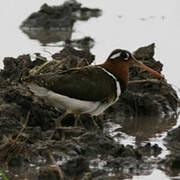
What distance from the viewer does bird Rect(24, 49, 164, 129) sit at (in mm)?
7988

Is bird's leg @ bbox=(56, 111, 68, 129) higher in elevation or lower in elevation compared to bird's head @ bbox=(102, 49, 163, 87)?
lower

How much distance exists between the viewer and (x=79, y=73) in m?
8.22

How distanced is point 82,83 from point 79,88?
3.4 inches

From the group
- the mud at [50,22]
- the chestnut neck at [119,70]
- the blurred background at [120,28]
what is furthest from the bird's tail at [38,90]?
the mud at [50,22]

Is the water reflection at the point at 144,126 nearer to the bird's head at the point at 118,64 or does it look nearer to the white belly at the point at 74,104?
the white belly at the point at 74,104

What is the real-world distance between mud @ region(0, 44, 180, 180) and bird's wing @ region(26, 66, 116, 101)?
0.48 m

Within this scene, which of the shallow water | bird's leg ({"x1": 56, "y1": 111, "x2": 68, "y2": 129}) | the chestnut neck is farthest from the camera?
the shallow water

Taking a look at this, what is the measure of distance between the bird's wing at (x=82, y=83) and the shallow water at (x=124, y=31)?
2.77 ft

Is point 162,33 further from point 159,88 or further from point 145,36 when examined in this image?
point 159,88

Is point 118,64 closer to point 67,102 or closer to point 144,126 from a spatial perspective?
point 67,102

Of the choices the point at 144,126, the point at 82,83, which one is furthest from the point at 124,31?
the point at 82,83

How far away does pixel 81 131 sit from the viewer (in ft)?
26.8

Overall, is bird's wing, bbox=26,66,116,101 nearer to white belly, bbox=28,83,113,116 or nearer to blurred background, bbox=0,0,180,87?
white belly, bbox=28,83,113,116

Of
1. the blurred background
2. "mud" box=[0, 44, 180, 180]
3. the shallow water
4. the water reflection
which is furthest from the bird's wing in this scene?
the blurred background
